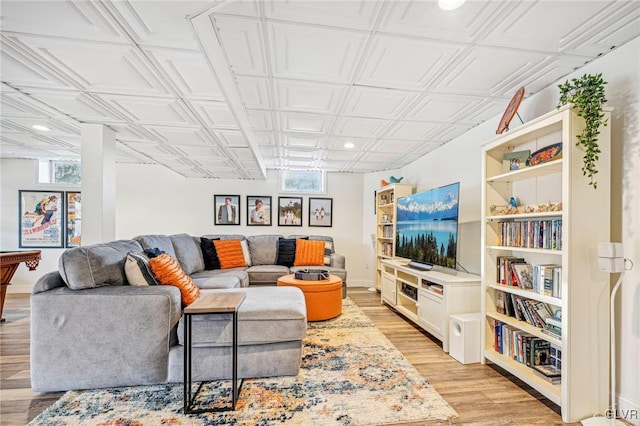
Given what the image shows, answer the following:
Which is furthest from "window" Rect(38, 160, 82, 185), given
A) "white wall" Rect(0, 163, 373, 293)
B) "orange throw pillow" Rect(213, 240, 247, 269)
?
"orange throw pillow" Rect(213, 240, 247, 269)

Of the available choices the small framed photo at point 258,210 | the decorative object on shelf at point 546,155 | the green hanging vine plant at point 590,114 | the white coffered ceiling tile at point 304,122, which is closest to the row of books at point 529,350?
the green hanging vine plant at point 590,114

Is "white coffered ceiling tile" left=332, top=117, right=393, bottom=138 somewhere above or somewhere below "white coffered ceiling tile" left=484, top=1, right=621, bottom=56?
below

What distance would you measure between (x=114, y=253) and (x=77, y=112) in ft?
4.81

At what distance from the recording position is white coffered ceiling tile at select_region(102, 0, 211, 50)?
1.39 metres

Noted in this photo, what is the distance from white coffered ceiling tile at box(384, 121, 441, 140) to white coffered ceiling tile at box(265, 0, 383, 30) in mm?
1619

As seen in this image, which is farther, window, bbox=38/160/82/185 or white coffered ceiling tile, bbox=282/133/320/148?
window, bbox=38/160/82/185

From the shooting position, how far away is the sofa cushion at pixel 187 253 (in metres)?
3.76

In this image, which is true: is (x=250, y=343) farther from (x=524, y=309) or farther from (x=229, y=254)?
(x=229, y=254)

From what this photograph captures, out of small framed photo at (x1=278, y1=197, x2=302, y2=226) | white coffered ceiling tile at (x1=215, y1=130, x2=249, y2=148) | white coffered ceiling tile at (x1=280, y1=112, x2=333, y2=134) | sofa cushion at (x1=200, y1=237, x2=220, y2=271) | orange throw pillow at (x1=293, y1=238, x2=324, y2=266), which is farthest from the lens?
small framed photo at (x1=278, y1=197, x2=302, y2=226)

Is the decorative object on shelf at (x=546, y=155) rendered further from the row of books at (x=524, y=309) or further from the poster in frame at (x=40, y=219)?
the poster in frame at (x=40, y=219)

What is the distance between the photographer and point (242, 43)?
1.80 metres

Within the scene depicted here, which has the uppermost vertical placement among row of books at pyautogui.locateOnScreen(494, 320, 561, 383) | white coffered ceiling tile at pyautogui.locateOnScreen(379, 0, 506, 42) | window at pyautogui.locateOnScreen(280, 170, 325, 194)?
white coffered ceiling tile at pyautogui.locateOnScreen(379, 0, 506, 42)

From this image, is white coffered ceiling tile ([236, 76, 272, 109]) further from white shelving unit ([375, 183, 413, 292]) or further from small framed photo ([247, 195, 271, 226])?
small framed photo ([247, 195, 271, 226])

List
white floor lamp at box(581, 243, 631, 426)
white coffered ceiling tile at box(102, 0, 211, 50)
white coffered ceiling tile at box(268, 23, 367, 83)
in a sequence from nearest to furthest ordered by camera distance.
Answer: white coffered ceiling tile at box(102, 0, 211, 50)
white floor lamp at box(581, 243, 631, 426)
white coffered ceiling tile at box(268, 23, 367, 83)
